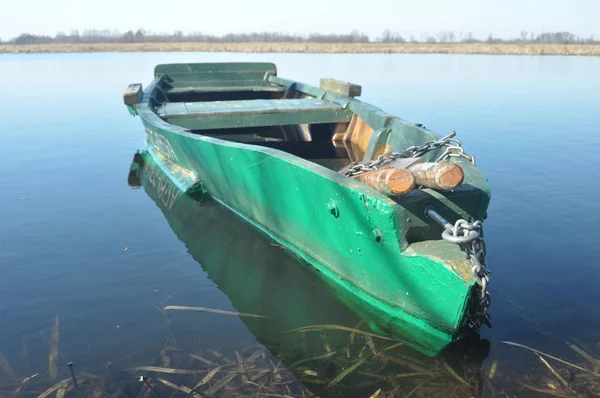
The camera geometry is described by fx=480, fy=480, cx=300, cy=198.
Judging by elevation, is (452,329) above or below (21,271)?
above

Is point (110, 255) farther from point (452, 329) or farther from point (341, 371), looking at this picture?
point (452, 329)

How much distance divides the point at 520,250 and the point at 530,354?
6.74ft

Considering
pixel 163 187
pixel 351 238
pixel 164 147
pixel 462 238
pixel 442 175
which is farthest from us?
pixel 163 187

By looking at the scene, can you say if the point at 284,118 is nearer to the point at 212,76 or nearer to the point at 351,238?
the point at 351,238

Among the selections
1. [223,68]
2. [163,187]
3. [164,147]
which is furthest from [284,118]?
[223,68]

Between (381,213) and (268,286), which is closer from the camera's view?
(381,213)

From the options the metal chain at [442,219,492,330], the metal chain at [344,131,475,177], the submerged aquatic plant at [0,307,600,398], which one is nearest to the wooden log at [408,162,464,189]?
the metal chain at [442,219,492,330]

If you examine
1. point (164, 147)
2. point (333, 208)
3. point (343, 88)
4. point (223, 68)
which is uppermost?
point (223, 68)

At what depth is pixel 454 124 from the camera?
13016 millimetres

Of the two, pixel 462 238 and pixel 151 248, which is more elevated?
pixel 462 238

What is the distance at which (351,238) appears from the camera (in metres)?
3.84

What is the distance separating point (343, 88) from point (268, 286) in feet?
14.9

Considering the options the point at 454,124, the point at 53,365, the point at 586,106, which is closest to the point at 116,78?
the point at 454,124

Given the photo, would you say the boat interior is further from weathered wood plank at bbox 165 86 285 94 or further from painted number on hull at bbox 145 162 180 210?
painted number on hull at bbox 145 162 180 210
